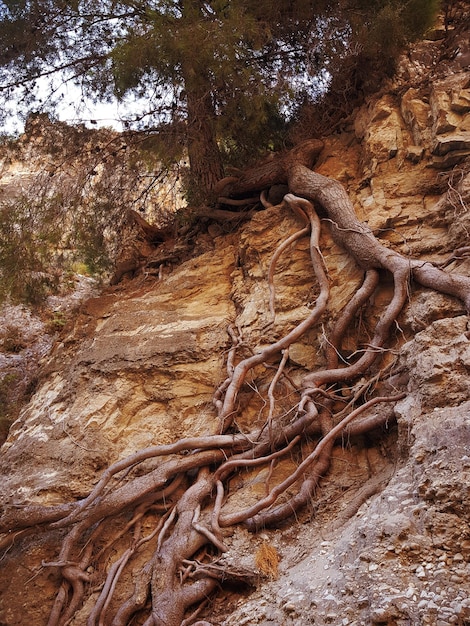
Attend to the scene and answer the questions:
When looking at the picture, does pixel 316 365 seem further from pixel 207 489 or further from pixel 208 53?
pixel 208 53

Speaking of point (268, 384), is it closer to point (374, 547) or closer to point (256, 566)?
point (256, 566)

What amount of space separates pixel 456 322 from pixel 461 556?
1686 millimetres

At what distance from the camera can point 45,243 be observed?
6797 mm

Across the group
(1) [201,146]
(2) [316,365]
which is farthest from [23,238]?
(2) [316,365]

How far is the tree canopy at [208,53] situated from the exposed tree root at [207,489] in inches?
96.0

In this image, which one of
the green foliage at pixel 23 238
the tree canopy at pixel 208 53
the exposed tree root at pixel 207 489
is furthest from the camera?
the green foliage at pixel 23 238

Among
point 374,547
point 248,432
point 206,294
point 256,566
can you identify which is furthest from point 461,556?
point 206,294

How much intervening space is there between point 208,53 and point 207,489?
430 centimetres

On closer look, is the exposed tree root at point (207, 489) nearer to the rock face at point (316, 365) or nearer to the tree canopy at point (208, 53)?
the rock face at point (316, 365)

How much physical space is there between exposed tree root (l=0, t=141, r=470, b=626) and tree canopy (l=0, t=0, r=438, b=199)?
244cm

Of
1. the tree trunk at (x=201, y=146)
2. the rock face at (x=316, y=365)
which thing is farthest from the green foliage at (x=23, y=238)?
the tree trunk at (x=201, y=146)

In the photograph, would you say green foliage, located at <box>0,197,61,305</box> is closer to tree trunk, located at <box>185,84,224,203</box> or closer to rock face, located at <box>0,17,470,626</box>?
rock face, located at <box>0,17,470,626</box>

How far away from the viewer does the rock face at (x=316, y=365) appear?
8.32ft

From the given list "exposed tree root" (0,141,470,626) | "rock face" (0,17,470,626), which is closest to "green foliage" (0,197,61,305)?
"rock face" (0,17,470,626)
